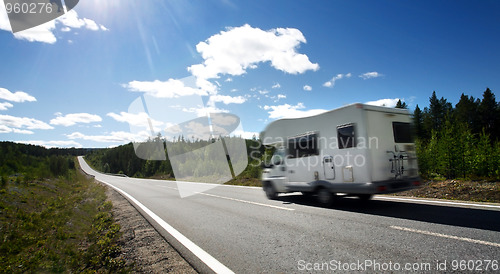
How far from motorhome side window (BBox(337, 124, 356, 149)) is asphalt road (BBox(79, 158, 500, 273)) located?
6.07 ft

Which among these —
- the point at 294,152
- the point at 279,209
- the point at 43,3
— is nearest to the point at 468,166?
the point at 294,152

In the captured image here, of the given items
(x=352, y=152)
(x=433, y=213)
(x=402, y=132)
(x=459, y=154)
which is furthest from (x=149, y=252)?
(x=459, y=154)

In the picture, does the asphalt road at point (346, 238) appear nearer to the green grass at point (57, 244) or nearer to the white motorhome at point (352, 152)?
the white motorhome at point (352, 152)

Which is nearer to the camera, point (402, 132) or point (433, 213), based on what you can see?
point (433, 213)

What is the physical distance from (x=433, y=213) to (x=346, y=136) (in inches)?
107

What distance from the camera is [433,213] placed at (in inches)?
228

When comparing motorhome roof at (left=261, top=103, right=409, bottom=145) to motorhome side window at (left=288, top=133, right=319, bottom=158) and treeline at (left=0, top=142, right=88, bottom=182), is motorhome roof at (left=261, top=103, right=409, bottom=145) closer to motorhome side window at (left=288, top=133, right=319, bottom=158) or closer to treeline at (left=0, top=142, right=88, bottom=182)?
motorhome side window at (left=288, top=133, right=319, bottom=158)

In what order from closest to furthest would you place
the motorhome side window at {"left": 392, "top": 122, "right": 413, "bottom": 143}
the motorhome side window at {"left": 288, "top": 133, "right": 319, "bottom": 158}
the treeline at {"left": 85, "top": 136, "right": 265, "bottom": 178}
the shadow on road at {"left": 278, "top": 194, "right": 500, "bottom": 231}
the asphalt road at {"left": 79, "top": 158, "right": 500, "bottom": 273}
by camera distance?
1. the asphalt road at {"left": 79, "top": 158, "right": 500, "bottom": 273}
2. the shadow on road at {"left": 278, "top": 194, "right": 500, "bottom": 231}
3. the motorhome side window at {"left": 392, "top": 122, "right": 413, "bottom": 143}
4. the motorhome side window at {"left": 288, "top": 133, "right": 319, "bottom": 158}
5. the treeline at {"left": 85, "top": 136, "right": 265, "bottom": 178}

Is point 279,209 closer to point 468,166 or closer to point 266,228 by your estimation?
point 266,228

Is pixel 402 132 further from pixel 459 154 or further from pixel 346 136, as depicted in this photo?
pixel 459 154

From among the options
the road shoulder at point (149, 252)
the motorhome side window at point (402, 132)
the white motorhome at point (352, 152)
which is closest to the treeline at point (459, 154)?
the motorhome side window at point (402, 132)

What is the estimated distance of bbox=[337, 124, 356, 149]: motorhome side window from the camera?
22.3 feet

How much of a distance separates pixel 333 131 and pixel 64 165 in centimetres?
6083

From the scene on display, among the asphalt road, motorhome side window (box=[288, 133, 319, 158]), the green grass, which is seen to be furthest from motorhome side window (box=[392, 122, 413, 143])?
the green grass
